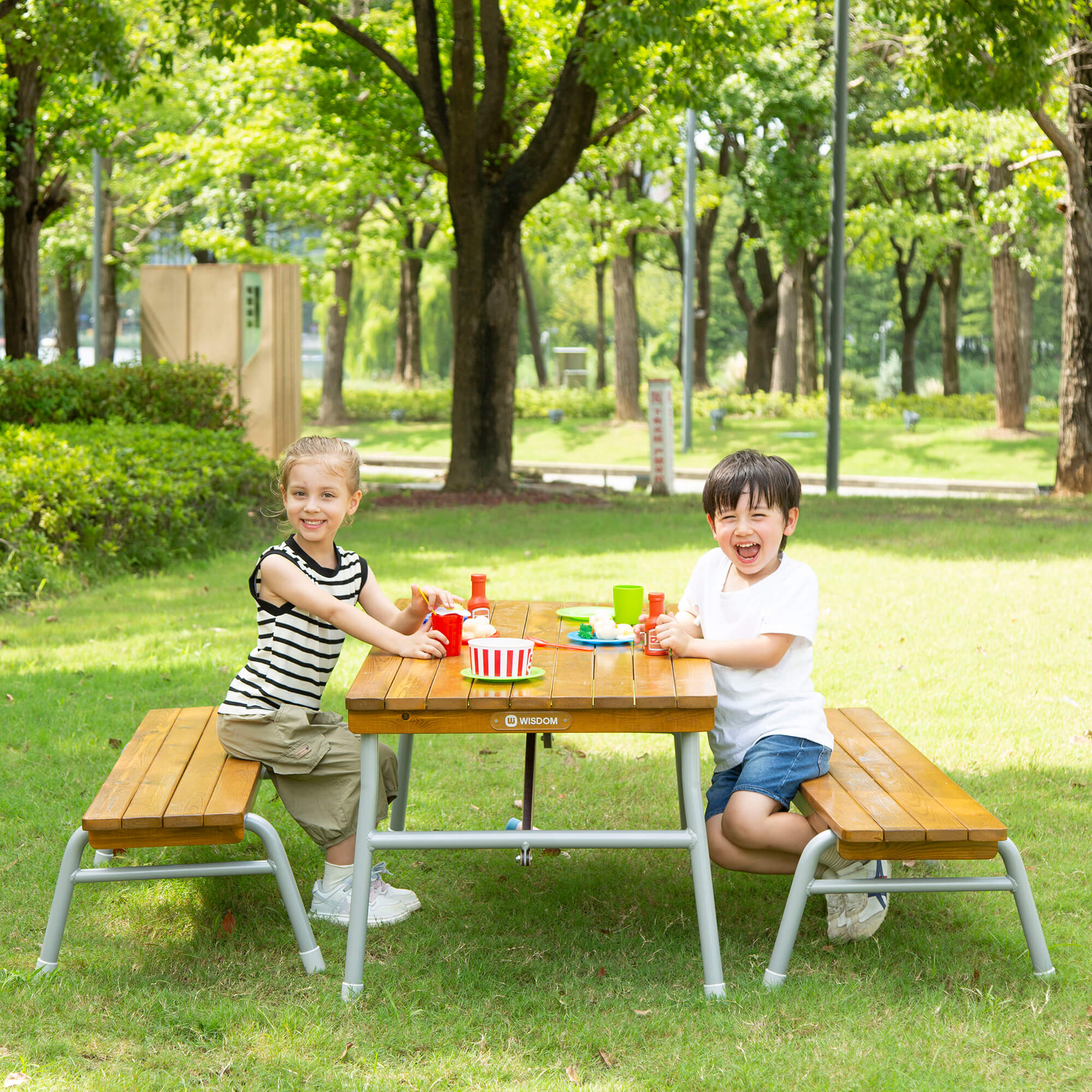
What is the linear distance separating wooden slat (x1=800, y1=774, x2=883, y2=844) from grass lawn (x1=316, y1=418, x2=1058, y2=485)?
17.3 meters

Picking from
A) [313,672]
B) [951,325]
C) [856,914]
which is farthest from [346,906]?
[951,325]

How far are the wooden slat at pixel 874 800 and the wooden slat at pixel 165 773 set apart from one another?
5.67 feet

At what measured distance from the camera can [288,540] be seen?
13.0ft

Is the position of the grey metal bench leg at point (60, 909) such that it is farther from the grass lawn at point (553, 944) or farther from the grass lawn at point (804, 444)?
the grass lawn at point (804, 444)

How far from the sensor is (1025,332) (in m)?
27.2

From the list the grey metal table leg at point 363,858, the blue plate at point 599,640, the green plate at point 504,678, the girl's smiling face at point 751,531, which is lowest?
the grey metal table leg at point 363,858

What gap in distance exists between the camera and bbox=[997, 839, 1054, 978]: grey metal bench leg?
134 inches

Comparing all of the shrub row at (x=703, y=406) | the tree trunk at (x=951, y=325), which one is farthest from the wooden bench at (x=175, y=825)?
the tree trunk at (x=951, y=325)

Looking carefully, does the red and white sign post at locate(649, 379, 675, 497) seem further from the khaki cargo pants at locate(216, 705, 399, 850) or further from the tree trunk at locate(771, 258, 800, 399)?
the tree trunk at locate(771, 258, 800, 399)

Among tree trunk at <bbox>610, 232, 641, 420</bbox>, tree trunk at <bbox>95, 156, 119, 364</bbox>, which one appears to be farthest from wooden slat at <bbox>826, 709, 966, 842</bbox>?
tree trunk at <bbox>610, 232, 641, 420</bbox>

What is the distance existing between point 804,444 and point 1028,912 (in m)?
21.2

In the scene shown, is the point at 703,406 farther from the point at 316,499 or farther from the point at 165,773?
the point at 165,773

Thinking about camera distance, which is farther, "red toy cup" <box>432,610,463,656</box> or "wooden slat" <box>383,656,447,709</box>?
"red toy cup" <box>432,610,463,656</box>

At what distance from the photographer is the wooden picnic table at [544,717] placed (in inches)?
129
